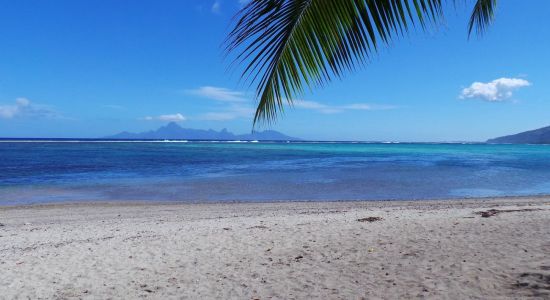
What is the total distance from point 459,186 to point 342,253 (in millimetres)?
16490

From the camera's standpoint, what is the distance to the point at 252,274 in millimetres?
5746

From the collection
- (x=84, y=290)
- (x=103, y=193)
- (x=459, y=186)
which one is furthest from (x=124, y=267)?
(x=459, y=186)

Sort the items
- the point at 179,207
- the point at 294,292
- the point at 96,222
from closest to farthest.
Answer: the point at 294,292, the point at 96,222, the point at 179,207

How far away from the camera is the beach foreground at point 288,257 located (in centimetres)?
503

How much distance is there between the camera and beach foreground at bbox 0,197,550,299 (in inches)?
198

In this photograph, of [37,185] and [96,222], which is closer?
[96,222]

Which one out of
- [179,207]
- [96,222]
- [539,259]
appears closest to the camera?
[539,259]

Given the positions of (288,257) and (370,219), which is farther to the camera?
(370,219)

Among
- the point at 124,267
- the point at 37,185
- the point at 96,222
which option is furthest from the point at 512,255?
the point at 37,185

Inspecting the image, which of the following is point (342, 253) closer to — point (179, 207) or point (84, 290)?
point (84, 290)

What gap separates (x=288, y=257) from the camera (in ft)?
21.4

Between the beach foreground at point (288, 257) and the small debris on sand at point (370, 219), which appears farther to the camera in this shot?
the small debris on sand at point (370, 219)

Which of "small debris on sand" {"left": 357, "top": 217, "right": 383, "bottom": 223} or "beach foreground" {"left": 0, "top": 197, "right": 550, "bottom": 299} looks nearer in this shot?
"beach foreground" {"left": 0, "top": 197, "right": 550, "bottom": 299}

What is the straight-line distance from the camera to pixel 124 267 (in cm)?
622
